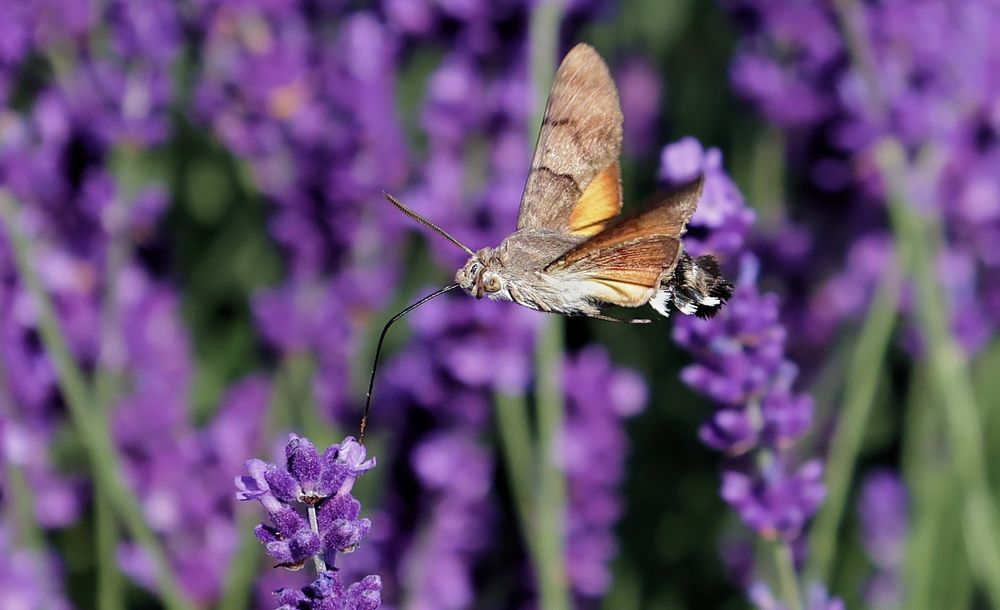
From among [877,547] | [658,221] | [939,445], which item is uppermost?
[939,445]

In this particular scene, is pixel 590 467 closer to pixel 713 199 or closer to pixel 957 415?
pixel 957 415

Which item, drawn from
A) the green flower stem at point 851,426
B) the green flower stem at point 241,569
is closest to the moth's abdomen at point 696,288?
the green flower stem at point 851,426

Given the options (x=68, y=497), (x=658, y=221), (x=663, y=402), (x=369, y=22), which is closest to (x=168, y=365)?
(x=68, y=497)

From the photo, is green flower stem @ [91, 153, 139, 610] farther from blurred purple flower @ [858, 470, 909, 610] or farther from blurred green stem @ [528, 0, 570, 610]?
blurred purple flower @ [858, 470, 909, 610]

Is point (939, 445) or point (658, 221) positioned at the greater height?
point (939, 445)

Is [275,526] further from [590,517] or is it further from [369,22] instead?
[369,22]

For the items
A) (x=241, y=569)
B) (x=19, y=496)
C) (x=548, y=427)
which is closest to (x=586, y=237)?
(x=548, y=427)
